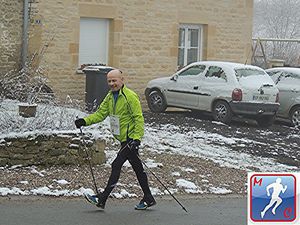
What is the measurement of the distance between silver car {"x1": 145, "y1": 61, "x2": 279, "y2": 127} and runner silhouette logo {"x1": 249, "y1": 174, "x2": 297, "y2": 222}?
13.9m

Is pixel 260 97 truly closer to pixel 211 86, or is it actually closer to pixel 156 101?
pixel 211 86

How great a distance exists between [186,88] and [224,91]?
1.41m

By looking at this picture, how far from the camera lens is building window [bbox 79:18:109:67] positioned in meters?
21.5

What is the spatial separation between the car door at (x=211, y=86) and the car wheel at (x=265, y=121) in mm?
1294

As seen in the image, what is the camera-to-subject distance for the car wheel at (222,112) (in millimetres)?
18781

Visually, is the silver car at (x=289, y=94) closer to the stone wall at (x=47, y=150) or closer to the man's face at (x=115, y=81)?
the stone wall at (x=47, y=150)

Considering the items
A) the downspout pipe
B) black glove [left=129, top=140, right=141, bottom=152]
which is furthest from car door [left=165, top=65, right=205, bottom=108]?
black glove [left=129, top=140, right=141, bottom=152]

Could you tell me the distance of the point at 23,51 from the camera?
2000cm

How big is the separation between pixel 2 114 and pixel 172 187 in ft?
10.8

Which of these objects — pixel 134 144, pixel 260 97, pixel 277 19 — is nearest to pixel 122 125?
pixel 134 144

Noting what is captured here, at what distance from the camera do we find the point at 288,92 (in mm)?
20281

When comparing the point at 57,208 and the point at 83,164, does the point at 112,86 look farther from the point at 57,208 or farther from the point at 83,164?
the point at 83,164

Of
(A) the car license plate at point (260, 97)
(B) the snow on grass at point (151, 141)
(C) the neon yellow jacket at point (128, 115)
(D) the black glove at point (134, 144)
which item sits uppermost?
(C) the neon yellow jacket at point (128, 115)

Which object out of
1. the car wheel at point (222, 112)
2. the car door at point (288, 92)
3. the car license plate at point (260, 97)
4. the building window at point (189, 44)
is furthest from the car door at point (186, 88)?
the building window at point (189, 44)
